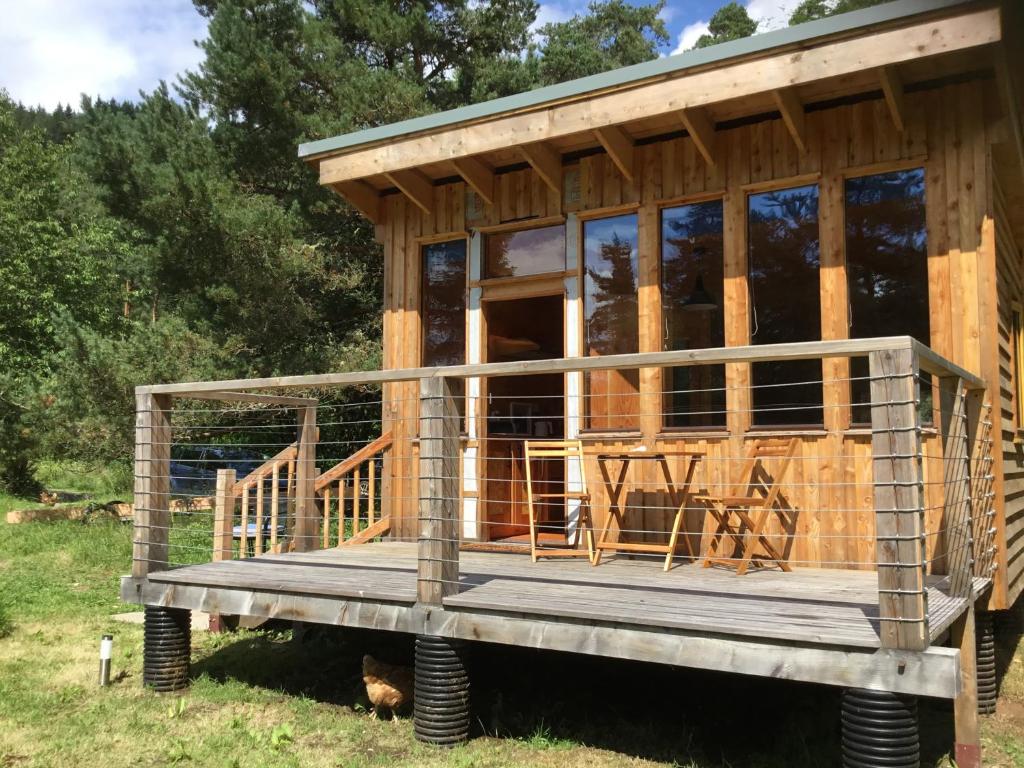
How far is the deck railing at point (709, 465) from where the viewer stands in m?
3.26

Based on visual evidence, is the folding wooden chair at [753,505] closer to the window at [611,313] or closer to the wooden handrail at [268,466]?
the window at [611,313]

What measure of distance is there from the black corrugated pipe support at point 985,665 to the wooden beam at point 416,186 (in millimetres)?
5059

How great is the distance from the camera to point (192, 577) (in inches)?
204

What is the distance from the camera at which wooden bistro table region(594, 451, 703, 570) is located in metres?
5.18

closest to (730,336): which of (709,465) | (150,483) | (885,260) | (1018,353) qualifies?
(709,465)

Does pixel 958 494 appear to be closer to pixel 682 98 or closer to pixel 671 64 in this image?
pixel 682 98

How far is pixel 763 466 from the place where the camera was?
18.7 ft

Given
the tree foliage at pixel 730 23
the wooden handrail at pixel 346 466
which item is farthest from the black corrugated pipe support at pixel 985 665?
the tree foliage at pixel 730 23

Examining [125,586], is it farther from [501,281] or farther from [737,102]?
[737,102]

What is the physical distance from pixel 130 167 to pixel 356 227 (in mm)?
3705

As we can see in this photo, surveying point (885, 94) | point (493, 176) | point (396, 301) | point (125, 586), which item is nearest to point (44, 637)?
point (125, 586)

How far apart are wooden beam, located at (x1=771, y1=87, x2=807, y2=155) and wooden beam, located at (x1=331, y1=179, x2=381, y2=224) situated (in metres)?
3.52

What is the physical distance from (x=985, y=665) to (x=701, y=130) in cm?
376

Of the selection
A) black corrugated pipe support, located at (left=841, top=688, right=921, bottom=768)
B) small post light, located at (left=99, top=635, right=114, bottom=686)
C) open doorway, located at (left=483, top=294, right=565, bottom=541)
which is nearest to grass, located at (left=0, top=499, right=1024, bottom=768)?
small post light, located at (left=99, top=635, right=114, bottom=686)
